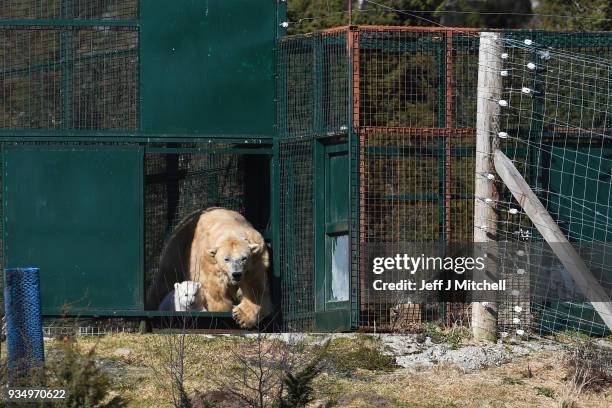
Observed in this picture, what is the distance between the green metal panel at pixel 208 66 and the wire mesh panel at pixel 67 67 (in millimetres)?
204

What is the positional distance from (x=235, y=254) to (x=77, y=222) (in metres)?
1.73

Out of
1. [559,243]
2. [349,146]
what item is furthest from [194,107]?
[559,243]

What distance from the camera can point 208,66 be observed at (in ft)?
48.7

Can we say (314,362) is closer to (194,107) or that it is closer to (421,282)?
(421,282)

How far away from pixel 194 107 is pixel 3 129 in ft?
6.71

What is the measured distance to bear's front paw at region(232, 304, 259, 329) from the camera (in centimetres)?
1485

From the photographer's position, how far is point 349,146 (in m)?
13.9

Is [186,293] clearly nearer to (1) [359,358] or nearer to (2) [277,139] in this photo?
(2) [277,139]

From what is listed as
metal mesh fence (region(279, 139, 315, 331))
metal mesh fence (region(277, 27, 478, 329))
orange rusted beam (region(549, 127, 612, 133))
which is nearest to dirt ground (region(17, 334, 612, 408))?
metal mesh fence (region(277, 27, 478, 329))

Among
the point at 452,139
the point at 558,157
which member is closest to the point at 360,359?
the point at 452,139

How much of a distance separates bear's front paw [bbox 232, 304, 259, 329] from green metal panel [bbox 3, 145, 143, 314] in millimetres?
1053

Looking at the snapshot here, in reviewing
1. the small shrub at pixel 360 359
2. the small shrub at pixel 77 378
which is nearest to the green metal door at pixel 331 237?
the small shrub at pixel 360 359

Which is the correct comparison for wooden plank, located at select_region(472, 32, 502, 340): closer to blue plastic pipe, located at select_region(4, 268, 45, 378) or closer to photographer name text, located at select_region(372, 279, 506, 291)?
photographer name text, located at select_region(372, 279, 506, 291)

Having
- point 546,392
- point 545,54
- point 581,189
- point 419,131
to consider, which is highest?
point 545,54
